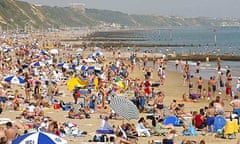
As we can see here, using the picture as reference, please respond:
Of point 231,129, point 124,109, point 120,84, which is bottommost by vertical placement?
point 120,84

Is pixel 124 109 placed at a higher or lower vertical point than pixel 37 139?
lower

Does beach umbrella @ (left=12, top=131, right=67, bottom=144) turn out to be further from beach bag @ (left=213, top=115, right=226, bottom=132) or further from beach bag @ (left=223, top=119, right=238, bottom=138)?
beach bag @ (left=213, top=115, right=226, bottom=132)

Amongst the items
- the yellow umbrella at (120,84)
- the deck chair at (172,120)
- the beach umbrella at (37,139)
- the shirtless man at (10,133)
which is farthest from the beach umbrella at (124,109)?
the yellow umbrella at (120,84)

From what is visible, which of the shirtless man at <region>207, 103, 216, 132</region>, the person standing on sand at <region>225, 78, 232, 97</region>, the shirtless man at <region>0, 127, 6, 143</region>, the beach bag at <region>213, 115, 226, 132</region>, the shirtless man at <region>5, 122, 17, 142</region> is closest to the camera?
the shirtless man at <region>0, 127, 6, 143</region>

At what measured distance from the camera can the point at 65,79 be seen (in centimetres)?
2862

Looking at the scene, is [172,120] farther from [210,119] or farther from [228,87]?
[228,87]

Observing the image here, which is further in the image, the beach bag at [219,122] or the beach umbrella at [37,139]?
the beach bag at [219,122]

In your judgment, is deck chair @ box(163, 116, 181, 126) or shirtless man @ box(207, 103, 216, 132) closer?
shirtless man @ box(207, 103, 216, 132)

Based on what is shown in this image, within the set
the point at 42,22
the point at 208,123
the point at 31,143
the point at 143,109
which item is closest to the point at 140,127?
the point at 208,123

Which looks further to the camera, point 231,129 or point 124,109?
point 231,129

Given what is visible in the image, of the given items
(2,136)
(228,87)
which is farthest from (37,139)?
(228,87)

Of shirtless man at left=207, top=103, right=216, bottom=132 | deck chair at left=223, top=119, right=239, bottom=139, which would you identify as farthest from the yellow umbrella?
deck chair at left=223, top=119, right=239, bottom=139

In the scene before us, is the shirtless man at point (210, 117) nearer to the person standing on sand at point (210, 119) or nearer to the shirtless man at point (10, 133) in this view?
the person standing on sand at point (210, 119)

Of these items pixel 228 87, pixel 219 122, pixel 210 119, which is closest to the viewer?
pixel 219 122
